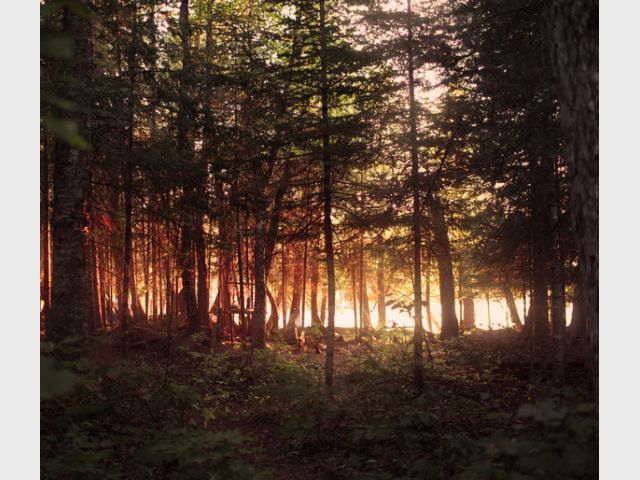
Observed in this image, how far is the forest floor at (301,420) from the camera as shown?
13.3 ft

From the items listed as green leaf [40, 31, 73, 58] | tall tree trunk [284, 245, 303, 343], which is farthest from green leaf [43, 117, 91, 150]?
tall tree trunk [284, 245, 303, 343]

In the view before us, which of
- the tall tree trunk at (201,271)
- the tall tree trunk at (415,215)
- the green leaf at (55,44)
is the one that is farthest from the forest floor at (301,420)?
the tall tree trunk at (201,271)

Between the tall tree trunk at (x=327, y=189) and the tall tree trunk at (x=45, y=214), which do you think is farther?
the tall tree trunk at (x=327, y=189)

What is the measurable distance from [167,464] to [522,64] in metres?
8.47

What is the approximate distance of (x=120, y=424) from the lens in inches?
281

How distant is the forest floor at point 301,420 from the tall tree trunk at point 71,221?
1085 millimetres

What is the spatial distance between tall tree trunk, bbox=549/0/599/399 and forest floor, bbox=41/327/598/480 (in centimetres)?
102

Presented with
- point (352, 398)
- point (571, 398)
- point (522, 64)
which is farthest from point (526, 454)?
point (522, 64)

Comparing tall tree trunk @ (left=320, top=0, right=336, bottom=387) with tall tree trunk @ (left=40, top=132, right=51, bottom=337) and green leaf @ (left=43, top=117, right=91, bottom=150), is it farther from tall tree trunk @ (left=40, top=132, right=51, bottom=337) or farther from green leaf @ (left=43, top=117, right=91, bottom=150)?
green leaf @ (left=43, top=117, right=91, bottom=150)

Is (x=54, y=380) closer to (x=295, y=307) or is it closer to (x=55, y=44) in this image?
(x=55, y=44)

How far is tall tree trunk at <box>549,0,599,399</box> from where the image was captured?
3.31 metres

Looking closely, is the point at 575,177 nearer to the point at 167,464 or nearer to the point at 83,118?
the point at 167,464

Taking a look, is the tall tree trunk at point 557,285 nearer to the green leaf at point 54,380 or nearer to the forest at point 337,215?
the forest at point 337,215

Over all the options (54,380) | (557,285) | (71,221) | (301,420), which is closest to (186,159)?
(71,221)
